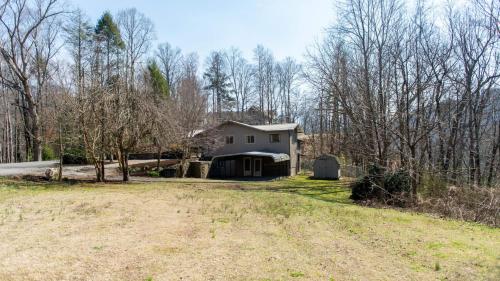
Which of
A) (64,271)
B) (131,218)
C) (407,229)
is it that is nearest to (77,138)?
(131,218)

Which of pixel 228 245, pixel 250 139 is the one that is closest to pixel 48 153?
pixel 250 139

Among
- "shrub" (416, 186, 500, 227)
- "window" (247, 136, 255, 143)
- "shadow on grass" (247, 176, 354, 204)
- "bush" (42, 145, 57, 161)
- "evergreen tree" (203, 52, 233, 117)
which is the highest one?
"evergreen tree" (203, 52, 233, 117)

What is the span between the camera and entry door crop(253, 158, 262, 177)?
104 feet

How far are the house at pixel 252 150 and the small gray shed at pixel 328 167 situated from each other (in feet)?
9.65

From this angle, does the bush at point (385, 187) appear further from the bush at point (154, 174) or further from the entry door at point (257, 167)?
the entry door at point (257, 167)

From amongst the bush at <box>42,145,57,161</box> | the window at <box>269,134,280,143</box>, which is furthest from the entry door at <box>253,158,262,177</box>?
the bush at <box>42,145,57,161</box>

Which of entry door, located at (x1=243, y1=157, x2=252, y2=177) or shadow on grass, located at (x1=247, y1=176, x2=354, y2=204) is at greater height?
entry door, located at (x1=243, y1=157, x2=252, y2=177)

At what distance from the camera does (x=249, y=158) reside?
31.8 metres

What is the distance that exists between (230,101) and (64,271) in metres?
43.7

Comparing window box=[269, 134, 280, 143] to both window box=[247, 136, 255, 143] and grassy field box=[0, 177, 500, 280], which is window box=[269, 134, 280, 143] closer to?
window box=[247, 136, 255, 143]

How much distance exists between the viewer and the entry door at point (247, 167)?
3192 centimetres

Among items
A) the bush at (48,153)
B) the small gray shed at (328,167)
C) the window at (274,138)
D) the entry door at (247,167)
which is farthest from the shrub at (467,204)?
the bush at (48,153)

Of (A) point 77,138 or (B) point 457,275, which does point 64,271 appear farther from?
(A) point 77,138

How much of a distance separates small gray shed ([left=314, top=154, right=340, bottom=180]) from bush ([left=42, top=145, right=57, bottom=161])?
26.5m
